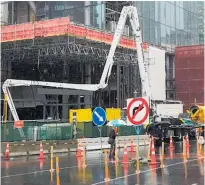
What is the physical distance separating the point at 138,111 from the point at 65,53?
31241 mm

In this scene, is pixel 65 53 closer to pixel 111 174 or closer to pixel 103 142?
pixel 103 142

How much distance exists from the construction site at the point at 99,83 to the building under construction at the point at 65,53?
0.39 feet

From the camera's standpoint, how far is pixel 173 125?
3153cm

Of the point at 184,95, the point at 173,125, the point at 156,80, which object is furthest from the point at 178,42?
the point at 173,125

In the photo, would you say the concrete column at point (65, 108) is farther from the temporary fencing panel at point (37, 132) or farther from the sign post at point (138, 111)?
the sign post at point (138, 111)

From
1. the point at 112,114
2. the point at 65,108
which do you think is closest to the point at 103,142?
the point at 112,114

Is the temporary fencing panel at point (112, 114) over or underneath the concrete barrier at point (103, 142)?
over

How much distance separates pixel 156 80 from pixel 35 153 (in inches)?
1086

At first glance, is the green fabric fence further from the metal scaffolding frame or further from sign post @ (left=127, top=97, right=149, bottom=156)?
the metal scaffolding frame

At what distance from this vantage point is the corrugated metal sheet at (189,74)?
57875 mm

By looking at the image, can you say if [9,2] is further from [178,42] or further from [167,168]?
[167,168]

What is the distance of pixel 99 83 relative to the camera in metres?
32.6

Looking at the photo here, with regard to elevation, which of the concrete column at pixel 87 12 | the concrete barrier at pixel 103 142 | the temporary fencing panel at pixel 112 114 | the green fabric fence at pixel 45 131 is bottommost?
the concrete barrier at pixel 103 142

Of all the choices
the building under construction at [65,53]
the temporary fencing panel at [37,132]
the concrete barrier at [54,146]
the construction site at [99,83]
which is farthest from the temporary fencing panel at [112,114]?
the temporary fencing panel at [37,132]
